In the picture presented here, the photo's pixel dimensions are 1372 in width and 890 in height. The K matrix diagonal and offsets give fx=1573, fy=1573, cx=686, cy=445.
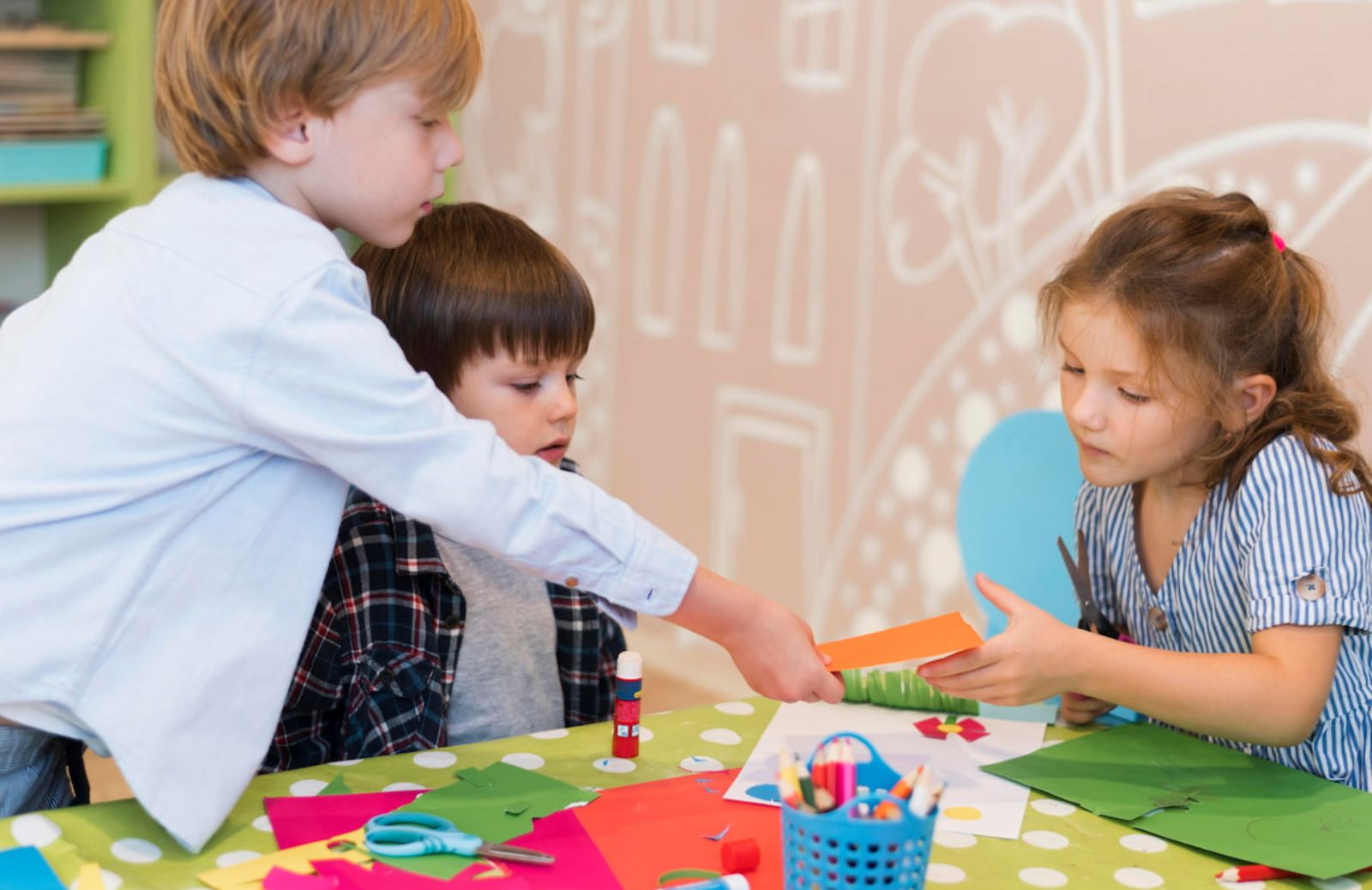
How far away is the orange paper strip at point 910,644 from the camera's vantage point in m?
1.17

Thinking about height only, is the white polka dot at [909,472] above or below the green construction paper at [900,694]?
below

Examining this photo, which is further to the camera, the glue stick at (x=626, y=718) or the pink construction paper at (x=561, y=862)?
the glue stick at (x=626, y=718)

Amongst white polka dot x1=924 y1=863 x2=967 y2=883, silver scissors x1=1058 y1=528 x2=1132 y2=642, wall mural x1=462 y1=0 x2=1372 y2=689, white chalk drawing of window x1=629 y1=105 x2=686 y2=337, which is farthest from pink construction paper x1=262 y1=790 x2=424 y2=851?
white chalk drawing of window x1=629 y1=105 x2=686 y2=337

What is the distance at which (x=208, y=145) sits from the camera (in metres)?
1.14

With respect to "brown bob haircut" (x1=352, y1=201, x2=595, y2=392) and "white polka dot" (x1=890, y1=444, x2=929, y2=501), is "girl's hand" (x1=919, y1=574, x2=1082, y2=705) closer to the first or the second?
"brown bob haircut" (x1=352, y1=201, x2=595, y2=392)

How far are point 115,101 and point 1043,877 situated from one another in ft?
7.82

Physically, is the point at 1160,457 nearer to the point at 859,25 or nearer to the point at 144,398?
the point at 144,398

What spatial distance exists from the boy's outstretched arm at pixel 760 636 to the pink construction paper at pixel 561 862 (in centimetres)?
18

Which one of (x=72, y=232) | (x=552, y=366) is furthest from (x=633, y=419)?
(x=552, y=366)

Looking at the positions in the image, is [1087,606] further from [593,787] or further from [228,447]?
[228,447]

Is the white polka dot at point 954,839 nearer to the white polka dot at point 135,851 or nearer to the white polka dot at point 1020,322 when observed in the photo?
the white polka dot at point 135,851

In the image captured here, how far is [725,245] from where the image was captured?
2783 millimetres

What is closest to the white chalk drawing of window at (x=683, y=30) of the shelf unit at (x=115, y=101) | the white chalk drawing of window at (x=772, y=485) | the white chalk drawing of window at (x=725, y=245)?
the white chalk drawing of window at (x=725, y=245)

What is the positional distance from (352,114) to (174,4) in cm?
16
